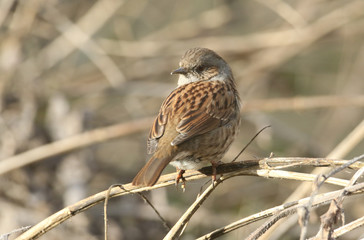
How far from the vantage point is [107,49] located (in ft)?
24.2

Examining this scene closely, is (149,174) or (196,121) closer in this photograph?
(149,174)

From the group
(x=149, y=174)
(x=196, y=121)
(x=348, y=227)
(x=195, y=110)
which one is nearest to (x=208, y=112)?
(x=195, y=110)

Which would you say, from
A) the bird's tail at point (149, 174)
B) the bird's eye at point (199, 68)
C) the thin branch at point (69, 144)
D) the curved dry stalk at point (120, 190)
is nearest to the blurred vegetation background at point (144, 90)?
the thin branch at point (69, 144)

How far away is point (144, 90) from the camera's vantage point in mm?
6594

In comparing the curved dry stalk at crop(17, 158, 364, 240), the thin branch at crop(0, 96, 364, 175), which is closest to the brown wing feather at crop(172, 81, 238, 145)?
the curved dry stalk at crop(17, 158, 364, 240)

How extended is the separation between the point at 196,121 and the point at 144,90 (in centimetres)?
268

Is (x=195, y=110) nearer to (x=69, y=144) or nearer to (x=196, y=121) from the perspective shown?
(x=196, y=121)

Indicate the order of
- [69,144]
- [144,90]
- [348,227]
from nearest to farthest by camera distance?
[348,227] < [69,144] < [144,90]

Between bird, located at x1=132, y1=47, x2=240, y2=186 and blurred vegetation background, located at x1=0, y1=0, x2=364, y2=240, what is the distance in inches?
36.6

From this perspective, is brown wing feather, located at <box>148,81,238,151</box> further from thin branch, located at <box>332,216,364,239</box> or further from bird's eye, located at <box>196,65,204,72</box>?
thin branch, located at <box>332,216,364,239</box>

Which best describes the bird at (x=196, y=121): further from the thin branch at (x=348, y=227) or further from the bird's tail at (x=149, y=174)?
the thin branch at (x=348, y=227)

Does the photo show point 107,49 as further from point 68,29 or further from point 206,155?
point 206,155

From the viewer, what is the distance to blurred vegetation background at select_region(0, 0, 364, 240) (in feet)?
18.7

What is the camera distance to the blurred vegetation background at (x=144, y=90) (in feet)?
18.7
